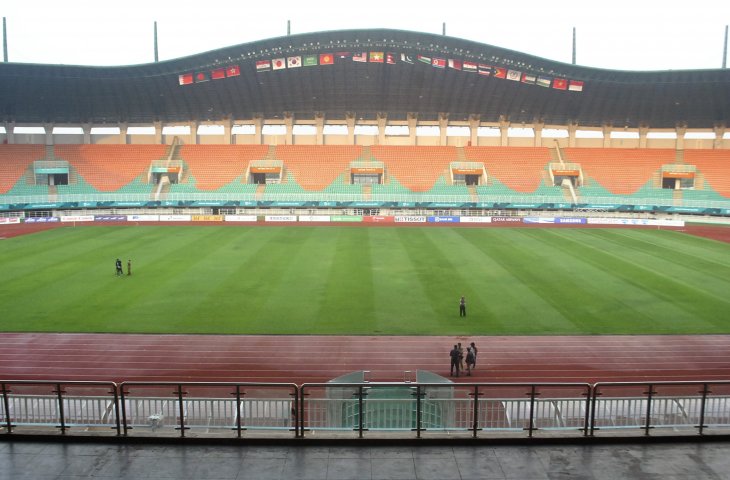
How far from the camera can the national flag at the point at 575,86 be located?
2393 inches

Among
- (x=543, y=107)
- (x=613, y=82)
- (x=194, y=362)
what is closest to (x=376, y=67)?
(x=543, y=107)

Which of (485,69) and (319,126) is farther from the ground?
(485,69)

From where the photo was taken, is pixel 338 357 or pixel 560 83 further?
pixel 560 83

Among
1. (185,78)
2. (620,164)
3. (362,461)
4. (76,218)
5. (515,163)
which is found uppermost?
(185,78)

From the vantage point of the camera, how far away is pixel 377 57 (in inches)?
2222

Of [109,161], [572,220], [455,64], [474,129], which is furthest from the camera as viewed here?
[474,129]

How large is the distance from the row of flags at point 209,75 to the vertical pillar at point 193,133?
8275 millimetres

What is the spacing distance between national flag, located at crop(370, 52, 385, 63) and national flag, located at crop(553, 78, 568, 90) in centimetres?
1899

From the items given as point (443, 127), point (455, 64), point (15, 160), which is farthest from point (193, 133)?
point (455, 64)

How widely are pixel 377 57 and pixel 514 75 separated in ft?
48.7

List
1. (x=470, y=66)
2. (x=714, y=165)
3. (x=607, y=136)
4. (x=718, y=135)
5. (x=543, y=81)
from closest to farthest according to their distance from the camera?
(x=470, y=66) → (x=543, y=81) → (x=714, y=165) → (x=718, y=135) → (x=607, y=136)

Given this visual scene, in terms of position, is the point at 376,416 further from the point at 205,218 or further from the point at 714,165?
the point at 714,165

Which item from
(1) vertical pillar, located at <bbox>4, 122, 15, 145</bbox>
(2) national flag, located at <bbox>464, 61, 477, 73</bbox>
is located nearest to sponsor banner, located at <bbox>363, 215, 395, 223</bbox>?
(2) national flag, located at <bbox>464, 61, 477, 73</bbox>

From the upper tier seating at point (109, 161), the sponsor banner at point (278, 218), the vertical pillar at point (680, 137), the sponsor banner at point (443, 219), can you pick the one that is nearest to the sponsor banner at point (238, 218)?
the sponsor banner at point (278, 218)
